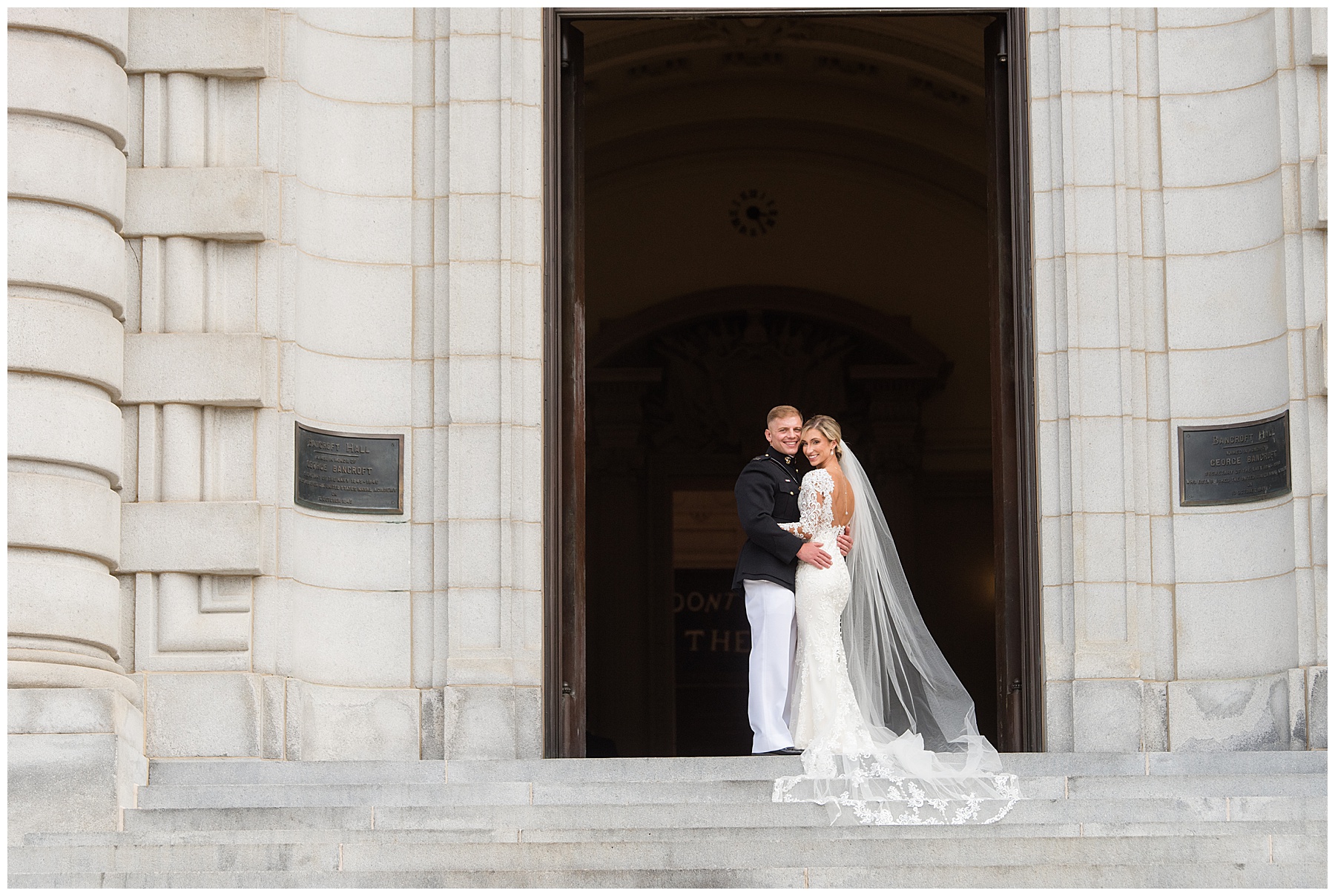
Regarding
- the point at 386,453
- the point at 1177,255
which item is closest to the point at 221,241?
the point at 386,453

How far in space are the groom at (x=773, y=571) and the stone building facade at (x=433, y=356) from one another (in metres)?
1.29

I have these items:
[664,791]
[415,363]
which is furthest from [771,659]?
[415,363]

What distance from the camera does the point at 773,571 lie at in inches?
481

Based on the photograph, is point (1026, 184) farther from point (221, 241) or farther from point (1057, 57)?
point (221, 241)

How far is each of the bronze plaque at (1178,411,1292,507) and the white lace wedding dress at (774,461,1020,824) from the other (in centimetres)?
186

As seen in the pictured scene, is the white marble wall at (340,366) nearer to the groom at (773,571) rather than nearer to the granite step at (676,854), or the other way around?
the groom at (773,571)

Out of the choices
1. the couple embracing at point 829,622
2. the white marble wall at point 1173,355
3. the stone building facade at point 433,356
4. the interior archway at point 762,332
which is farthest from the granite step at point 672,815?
the interior archway at point 762,332

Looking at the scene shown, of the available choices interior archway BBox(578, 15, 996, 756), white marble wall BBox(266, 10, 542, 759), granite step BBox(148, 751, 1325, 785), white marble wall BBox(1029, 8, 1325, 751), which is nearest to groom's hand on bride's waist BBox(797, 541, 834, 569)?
granite step BBox(148, 751, 1325, 785)

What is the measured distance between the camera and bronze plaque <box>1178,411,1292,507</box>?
12.5m

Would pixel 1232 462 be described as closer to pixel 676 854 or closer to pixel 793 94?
pixel 676 854

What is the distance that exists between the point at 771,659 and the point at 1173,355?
311 cm

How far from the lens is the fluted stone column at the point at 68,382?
1110 cm

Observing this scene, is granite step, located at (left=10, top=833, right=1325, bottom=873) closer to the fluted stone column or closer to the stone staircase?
the stone staircase

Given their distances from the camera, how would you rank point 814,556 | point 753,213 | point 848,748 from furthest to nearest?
point 753,213 < point 814,556 < point 848,748
